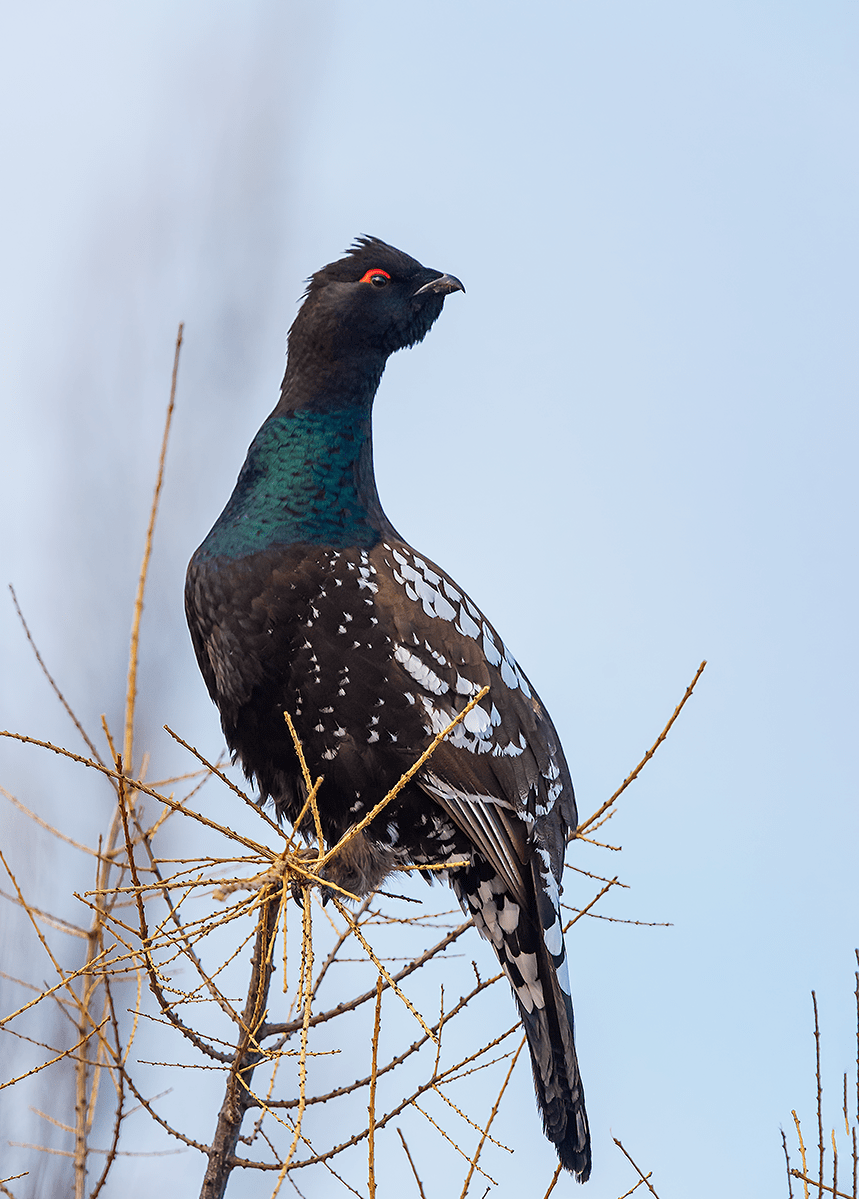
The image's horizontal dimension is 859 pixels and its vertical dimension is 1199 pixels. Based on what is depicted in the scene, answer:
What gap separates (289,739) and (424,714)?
0.39 meters

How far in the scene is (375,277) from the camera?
3.53 metres

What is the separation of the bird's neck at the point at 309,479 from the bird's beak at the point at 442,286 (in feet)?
1.09

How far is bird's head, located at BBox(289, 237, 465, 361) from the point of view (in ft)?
11.4

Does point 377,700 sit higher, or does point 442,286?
point 442,286

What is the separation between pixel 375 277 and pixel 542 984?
2251mm

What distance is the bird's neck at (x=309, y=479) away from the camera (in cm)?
309

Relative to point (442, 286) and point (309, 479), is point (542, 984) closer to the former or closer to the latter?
point (309, 479)

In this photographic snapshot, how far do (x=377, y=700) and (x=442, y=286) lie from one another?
146 centimetres

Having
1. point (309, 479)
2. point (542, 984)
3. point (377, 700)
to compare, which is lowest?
point (542, 984)

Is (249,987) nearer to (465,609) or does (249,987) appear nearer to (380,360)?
(465,609)

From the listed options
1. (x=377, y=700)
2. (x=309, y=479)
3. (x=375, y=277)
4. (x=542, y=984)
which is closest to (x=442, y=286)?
(x=375, y=277)

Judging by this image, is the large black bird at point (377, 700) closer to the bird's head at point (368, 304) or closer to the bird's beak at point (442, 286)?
the bird's head at point (368, 304)

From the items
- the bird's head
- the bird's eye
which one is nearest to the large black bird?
the bird's head

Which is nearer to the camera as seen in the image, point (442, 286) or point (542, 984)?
point (542, 984)
